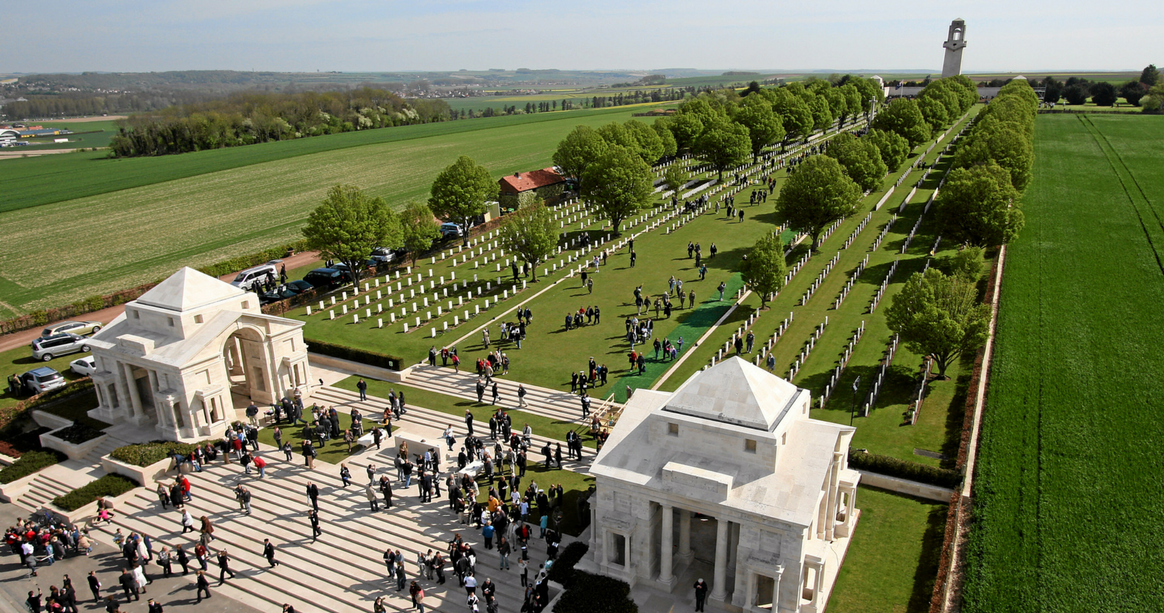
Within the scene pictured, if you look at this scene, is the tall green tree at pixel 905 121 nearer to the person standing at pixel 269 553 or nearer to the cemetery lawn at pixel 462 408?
the cemetery lawn at pixel 462 408

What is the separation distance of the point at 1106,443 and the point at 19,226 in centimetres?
10930

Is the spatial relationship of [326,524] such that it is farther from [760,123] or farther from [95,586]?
[760,123]

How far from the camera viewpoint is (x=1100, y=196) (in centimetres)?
8394

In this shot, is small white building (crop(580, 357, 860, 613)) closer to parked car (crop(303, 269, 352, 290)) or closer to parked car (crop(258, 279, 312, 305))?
parked car (crop(258, 279, 312, 305))

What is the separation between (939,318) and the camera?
3991cm

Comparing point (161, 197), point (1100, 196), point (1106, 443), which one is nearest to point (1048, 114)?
point (1100, 196)

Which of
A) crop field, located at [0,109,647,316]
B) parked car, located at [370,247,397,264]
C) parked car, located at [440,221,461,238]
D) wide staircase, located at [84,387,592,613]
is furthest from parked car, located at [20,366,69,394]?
parked car, located at [440,221,461,238]

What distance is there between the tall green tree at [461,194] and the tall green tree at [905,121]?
67.0m

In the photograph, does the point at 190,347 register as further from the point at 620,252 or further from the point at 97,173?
the point at 97,173

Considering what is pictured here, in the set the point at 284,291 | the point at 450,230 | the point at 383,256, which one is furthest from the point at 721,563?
the point at 450,230

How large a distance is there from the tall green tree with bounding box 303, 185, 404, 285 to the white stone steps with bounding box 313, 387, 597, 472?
1758 cm

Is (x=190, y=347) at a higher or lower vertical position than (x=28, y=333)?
higher

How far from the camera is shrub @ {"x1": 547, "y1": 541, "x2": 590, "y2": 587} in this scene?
2654 centimetres

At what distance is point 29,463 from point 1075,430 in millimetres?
Result: 53816
